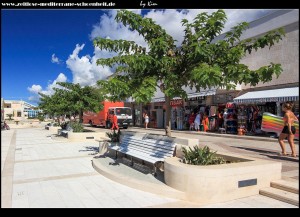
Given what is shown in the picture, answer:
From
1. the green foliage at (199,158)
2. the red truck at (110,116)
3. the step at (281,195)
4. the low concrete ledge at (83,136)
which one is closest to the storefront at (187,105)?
the red truck at (110,116)

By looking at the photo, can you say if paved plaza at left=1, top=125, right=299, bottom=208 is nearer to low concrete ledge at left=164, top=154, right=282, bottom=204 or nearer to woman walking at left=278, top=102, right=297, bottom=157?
low concrete ledge at left=164, top=154, right=282, bottom=204

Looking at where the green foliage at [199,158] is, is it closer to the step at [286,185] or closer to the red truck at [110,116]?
the step at [286,185]

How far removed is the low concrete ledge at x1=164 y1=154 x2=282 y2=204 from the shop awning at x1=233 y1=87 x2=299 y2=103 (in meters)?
9.28

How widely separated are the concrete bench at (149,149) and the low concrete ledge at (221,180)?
4.09ft

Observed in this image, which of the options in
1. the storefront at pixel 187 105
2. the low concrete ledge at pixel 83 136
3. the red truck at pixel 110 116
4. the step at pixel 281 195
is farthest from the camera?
the red truck at pixel 110 116

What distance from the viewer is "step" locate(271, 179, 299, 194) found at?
5.44 meters

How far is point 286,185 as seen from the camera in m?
5.61

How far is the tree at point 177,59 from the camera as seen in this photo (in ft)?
22.2

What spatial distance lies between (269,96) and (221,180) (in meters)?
12.2

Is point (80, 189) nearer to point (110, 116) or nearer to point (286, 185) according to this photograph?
point (286, 185)

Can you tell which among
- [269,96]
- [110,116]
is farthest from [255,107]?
[110,116]

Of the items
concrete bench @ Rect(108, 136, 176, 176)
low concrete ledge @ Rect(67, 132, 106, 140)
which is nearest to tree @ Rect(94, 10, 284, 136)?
concrete bench @ Rect(108, 136, 176, 176)
